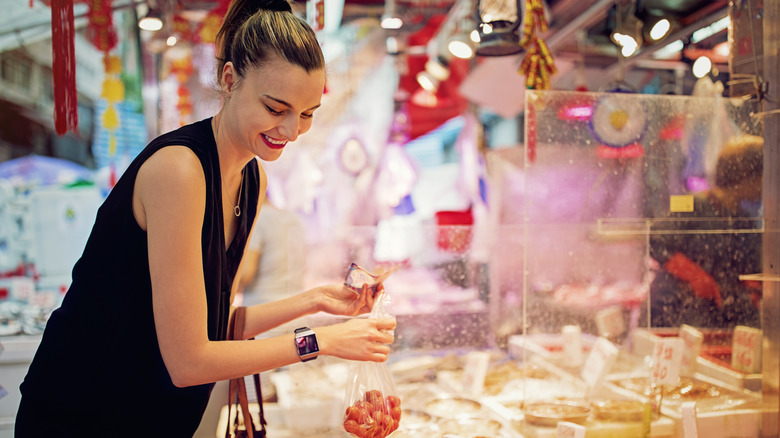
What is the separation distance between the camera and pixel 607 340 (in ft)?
7.75

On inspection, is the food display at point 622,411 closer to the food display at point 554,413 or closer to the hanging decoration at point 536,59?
the food display at point 554,413

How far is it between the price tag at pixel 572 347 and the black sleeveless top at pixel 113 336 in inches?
67.5

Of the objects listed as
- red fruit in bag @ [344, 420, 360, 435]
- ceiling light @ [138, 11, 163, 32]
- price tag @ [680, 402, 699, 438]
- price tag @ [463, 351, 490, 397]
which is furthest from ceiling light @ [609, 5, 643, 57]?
ceiling light @ [138, 11, 163, 32]

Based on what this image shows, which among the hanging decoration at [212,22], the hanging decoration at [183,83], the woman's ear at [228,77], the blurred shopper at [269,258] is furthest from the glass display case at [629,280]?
the hanging decoration at [183,83]

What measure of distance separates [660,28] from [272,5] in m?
2.10

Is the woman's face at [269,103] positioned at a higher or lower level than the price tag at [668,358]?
higher

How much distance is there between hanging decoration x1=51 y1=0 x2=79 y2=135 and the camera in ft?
5.53

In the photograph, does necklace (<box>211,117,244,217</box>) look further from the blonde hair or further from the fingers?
the fingers

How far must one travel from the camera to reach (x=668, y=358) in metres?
2.16

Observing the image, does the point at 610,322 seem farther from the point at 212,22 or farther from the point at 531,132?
the point at 212,22

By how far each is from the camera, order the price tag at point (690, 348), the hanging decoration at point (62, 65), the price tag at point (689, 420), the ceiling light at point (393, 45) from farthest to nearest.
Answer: the ceiling light at point (393, 45), the price tag at point (690, 348), the price tag at point (689, 420), the hanging decoration at point (62, 65)

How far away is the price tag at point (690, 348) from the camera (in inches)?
91.6

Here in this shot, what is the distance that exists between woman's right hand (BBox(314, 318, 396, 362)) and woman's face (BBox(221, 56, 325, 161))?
0.42 metres

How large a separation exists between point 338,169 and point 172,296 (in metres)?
4.12
